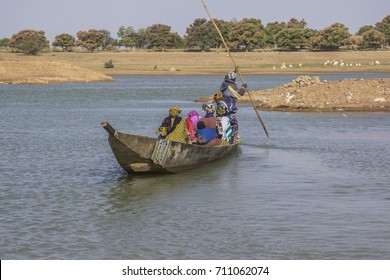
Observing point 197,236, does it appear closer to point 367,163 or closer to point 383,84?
point 367,163

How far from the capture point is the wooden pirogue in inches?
653

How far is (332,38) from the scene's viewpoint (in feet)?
→ 430

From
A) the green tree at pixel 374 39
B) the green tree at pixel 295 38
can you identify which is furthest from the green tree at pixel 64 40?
the green tree at pixel 374 39

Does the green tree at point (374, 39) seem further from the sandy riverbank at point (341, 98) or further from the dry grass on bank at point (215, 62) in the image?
the sandy riverbank at point (341, 98)

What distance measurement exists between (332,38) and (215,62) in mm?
28340

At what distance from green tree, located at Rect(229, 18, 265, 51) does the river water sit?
11144cm

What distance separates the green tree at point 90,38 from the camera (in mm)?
155000

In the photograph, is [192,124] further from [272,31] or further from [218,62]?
[272,31]

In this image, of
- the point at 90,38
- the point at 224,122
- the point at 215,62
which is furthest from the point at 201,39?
the point at 224,122

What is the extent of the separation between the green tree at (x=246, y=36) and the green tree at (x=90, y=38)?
2772 cm

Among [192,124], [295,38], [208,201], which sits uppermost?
[295,38]

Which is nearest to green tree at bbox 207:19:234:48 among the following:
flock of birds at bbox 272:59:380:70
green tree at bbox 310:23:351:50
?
green tree at bbox 310:23:351:50

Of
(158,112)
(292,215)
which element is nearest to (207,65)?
(158,112)
